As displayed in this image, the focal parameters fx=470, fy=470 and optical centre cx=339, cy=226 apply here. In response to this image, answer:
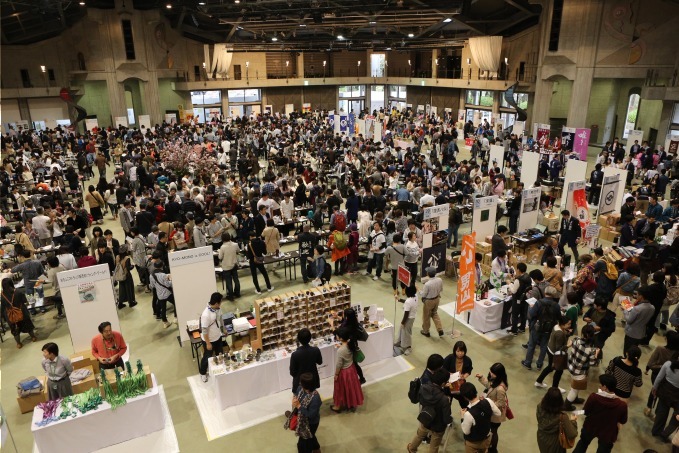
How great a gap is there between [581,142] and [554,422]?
724 inches

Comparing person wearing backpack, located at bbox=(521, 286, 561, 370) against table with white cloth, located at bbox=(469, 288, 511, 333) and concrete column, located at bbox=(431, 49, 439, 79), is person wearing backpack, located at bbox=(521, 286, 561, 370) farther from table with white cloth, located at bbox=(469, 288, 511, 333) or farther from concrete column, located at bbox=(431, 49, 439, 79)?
concrete column, located at bbox=(431, 49, 439, 79)

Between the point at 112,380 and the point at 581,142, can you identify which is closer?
the point at 112,380

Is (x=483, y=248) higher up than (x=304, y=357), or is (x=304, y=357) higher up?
(x=304, y=357)

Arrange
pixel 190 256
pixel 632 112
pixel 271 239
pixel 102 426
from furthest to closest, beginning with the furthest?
pixel 632 112, pixel 271 239, pixel 190 256, pixel 102 426

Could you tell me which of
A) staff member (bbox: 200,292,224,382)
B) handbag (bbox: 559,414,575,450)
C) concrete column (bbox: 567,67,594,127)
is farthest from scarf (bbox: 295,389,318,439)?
concrete column (bbox: 567,67,594,127)

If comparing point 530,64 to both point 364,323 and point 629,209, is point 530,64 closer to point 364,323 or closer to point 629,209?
point 629,209

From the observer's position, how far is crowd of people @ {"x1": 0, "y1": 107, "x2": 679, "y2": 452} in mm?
5238

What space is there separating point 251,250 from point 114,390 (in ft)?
13.5

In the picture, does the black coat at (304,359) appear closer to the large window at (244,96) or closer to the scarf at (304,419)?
the scarf at (304,419)

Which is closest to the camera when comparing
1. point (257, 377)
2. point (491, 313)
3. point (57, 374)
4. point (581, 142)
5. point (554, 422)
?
point (554, 422)

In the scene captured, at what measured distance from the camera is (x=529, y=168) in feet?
53.1

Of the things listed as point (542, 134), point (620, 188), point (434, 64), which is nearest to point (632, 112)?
point (542, 134)

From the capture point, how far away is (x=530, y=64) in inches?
1080

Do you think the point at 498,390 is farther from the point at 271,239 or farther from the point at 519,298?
the point at 271,239
